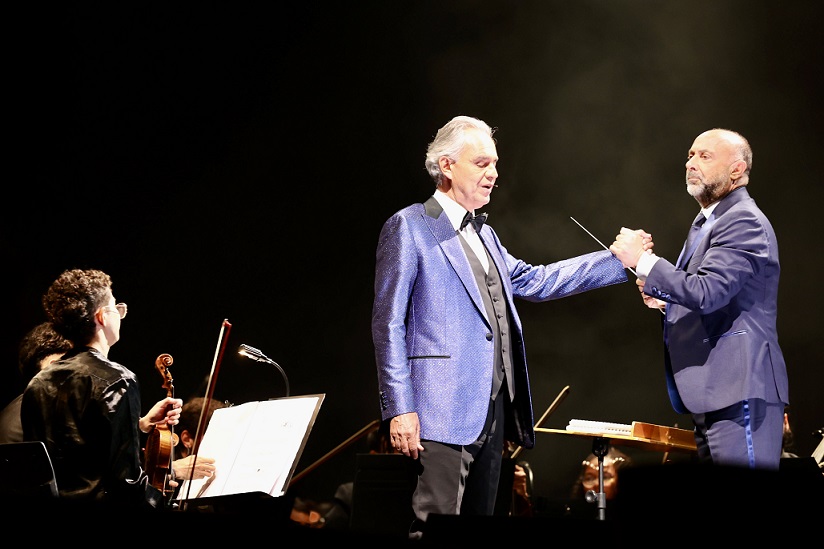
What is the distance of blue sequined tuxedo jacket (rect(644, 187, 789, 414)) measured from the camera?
2.67 metres

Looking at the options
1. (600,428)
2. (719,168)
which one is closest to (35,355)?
(600,428)

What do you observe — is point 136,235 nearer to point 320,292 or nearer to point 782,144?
point 320,292

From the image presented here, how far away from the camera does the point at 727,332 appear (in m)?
2.73

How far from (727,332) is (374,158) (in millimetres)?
3416

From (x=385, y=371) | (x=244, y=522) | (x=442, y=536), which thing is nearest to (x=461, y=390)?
(x=385, y=371)

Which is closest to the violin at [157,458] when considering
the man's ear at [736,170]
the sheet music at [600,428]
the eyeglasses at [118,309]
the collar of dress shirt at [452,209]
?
the eyeglasses at [118,309]

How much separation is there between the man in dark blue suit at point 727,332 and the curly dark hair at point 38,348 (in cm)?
231

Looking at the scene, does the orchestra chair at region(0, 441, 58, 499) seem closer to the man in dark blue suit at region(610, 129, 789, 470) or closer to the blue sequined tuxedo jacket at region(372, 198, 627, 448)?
the blue sequined tuxedo jacket at region(372, 198, 627, 448)

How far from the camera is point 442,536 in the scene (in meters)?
1.82

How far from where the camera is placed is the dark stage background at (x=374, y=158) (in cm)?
527

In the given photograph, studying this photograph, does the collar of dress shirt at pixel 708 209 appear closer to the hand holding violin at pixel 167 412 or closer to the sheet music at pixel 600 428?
the sheet music at pixel 600 428

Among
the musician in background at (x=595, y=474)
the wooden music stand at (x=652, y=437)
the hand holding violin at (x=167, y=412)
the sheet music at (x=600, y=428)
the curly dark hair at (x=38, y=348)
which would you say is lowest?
the musician in background at (x=595, y=474)

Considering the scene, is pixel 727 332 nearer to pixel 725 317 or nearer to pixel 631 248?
pixel 725 317

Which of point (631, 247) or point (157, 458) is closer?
point (631, 247)
